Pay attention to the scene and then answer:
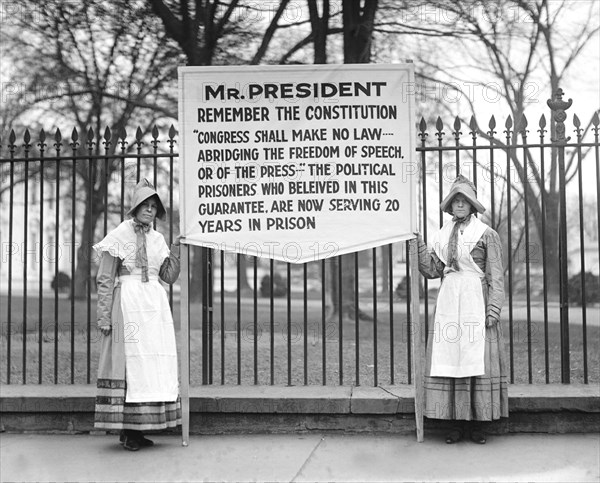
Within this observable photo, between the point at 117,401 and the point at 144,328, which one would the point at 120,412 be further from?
the point at 144,328

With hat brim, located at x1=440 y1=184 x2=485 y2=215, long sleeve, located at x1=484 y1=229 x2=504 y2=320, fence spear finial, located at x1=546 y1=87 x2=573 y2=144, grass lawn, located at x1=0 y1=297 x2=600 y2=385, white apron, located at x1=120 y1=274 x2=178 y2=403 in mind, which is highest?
fence spear finial, located at x1=546 y1=87 x2=573 y2=144

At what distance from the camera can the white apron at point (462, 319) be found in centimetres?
509

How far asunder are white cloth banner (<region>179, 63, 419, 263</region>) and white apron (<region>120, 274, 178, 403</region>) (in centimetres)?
54

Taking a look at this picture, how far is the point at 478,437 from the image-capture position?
205 inches

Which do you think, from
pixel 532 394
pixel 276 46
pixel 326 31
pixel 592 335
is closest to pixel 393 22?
pixel 326 31

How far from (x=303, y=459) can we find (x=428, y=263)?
1.67 m

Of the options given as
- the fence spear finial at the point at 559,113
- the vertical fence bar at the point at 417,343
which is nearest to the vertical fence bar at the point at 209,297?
the vertical fence bar at the point at 417,343

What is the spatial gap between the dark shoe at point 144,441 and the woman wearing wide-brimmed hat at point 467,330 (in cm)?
200

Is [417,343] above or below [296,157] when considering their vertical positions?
below

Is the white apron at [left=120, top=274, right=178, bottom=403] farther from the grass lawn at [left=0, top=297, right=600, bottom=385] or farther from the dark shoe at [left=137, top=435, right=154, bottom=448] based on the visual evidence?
the grass lawn at [left=0, top=297, right=600, bottom=385]

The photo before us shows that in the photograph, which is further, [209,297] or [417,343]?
[209,297]

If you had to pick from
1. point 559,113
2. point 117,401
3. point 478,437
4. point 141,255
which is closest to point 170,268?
point 141,255

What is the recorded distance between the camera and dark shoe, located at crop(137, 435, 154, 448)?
17.2 ft

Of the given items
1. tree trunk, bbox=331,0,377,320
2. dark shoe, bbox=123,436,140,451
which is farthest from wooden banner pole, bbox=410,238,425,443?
tree trunk, bbox=331,0,377,320
